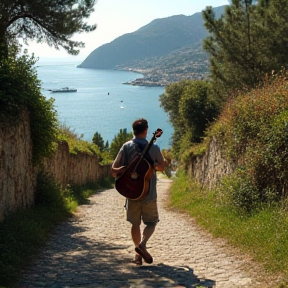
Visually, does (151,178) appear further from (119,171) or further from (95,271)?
(95,271)

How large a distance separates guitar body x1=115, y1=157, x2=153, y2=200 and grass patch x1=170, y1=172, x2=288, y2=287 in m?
1.80

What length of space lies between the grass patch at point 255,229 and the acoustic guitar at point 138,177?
180 centimetres

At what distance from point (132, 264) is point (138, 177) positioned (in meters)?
1.22

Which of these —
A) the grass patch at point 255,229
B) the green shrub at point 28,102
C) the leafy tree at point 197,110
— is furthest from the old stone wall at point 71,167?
the leafy tree at point 197,110

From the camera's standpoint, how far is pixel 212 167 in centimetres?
1262

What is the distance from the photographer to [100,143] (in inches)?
1972

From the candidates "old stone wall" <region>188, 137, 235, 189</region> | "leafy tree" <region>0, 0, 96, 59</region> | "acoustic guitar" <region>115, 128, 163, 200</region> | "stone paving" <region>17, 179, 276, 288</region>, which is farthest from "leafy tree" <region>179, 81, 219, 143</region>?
"acoustic guitar" <region>115, 128, 163, 200</region>

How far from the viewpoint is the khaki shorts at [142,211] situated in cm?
600

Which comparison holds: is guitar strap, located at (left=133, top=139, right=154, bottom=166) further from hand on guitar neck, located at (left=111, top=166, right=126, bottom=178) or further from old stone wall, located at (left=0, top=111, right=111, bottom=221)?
old stone wall, located at (left=0, top=111, right=111, bottom=221)

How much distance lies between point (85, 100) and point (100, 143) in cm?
7890

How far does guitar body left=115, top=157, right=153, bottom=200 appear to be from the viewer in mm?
5739

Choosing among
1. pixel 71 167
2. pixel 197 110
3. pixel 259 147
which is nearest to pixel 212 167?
pixel 259 147

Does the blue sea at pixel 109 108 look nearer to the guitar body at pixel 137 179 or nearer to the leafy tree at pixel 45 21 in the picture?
the leafy tree at pixel 45 21

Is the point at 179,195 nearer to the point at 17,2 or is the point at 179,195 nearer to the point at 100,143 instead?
the point at 17,2
